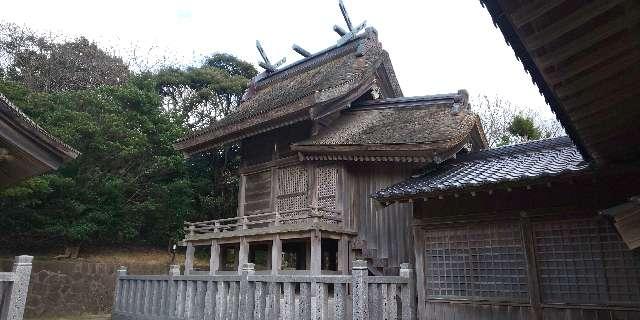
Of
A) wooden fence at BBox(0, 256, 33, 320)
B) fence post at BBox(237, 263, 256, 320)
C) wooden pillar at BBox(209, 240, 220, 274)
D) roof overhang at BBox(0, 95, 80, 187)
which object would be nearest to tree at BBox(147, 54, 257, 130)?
wooden pillar at BBox(209, 240, 220, 274)

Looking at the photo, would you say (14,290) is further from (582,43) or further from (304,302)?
(582,43)

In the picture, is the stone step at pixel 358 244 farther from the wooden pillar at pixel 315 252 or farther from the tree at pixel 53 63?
the tree at pixel 53 63

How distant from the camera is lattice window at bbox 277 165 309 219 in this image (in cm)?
1445

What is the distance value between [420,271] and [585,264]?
314 cm

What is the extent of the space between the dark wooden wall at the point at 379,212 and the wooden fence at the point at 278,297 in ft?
13.1

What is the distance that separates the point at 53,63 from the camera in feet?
85.1

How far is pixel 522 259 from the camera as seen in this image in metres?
8.45

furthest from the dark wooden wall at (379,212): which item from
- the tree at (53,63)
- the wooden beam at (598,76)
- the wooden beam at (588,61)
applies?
the tree at (53,63)

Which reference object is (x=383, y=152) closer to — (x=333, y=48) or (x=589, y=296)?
(x=589, y=296)

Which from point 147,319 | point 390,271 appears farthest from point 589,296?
point 147,319

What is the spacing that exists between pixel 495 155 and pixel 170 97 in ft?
76.2

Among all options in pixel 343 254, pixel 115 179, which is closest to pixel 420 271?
pixel 343 254

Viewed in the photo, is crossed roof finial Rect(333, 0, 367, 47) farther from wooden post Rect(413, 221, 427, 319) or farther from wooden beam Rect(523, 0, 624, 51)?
wooden beam Rect(523, 0, 624, 51)

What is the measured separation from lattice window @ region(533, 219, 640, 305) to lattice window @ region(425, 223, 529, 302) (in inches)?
16.7
